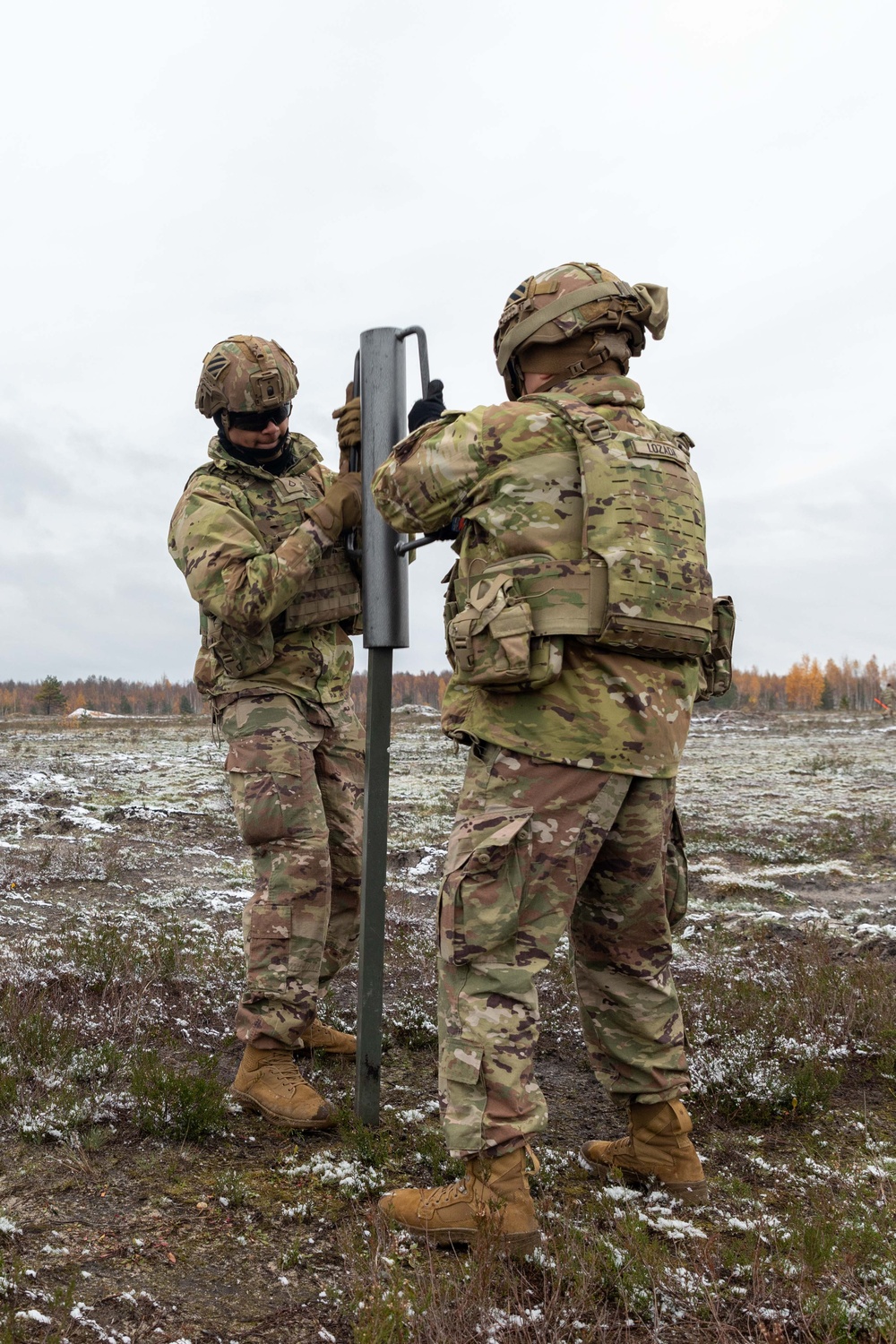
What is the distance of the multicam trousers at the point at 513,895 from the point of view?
9.32 feet

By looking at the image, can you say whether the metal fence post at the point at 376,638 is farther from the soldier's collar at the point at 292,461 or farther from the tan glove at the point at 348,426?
the soldier's collar at the point at 292,461

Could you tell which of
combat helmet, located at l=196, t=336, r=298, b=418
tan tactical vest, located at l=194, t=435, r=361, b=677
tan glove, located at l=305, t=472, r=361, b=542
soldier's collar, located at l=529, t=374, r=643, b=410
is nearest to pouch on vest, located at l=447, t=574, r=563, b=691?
soldier's collar, located at l=529, t=374, r=643, b=410

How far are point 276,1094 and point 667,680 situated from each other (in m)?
2.34

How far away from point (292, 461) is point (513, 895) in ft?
8.61

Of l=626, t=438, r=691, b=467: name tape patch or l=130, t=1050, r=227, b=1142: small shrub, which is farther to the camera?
l=130, t=1050, r=227, b=1142: small shrub

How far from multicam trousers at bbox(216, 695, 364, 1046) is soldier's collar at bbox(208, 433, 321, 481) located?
42.3 inches

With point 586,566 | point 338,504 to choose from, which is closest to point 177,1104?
point 338,504

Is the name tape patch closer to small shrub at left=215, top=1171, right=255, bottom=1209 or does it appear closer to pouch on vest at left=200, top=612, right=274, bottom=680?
pouch on vest at left=200, top=612, right=274, bottom=680

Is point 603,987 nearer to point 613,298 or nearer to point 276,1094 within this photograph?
point 276,1094

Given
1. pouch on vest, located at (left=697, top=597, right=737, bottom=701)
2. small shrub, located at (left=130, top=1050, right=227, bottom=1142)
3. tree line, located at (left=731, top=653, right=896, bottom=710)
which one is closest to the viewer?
pouch on vest, located at (left=697, top=597, right=737, bottom=701)

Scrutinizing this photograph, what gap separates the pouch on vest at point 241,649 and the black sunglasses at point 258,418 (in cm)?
90

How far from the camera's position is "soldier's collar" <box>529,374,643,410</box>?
310cm

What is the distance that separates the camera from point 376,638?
3889 millimetres

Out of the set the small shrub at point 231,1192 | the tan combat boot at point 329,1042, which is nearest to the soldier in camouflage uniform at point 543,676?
the small shrub at point 231,1192
